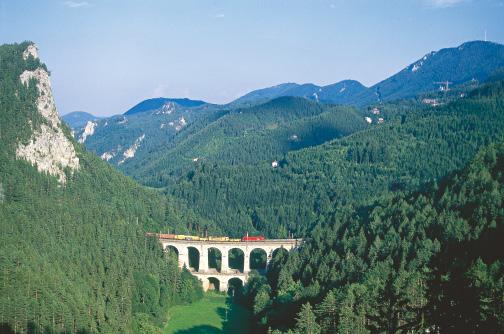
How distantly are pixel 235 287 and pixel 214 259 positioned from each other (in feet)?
48.8

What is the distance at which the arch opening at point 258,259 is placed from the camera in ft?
479

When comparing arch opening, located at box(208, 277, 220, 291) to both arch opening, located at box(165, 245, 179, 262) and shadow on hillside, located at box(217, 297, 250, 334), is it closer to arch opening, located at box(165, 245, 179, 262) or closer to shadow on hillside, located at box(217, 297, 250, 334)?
arch opening, located at box(165, 245, 179, 262)

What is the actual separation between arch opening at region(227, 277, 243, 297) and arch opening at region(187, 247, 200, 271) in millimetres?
9514

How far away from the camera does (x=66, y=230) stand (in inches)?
4611

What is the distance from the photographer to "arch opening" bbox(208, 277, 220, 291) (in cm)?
13825

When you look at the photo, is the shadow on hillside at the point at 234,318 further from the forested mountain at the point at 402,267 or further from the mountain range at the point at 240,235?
the forested mountain at the point at 402,267

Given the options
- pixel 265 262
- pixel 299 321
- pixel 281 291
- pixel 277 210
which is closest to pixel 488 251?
pixel 299 321

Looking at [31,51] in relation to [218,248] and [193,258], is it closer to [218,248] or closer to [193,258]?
[193,258]

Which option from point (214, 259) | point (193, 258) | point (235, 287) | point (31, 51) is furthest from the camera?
point (31, 51)

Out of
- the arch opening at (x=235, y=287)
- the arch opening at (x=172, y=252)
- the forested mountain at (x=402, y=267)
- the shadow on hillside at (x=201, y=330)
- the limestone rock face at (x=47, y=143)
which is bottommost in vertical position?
the shadow on hillside at (x=201, y=330)

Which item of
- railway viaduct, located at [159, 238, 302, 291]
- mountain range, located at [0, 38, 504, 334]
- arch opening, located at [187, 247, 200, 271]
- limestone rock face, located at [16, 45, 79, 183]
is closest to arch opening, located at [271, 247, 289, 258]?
railway viaduct, located at [159, 238, 302, 291]

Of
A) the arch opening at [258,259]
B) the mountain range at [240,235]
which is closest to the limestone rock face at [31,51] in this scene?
the mountain range at [240,235]

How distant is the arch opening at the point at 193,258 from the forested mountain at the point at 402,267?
67.0ft

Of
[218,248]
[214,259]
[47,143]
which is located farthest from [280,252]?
[47,143]
